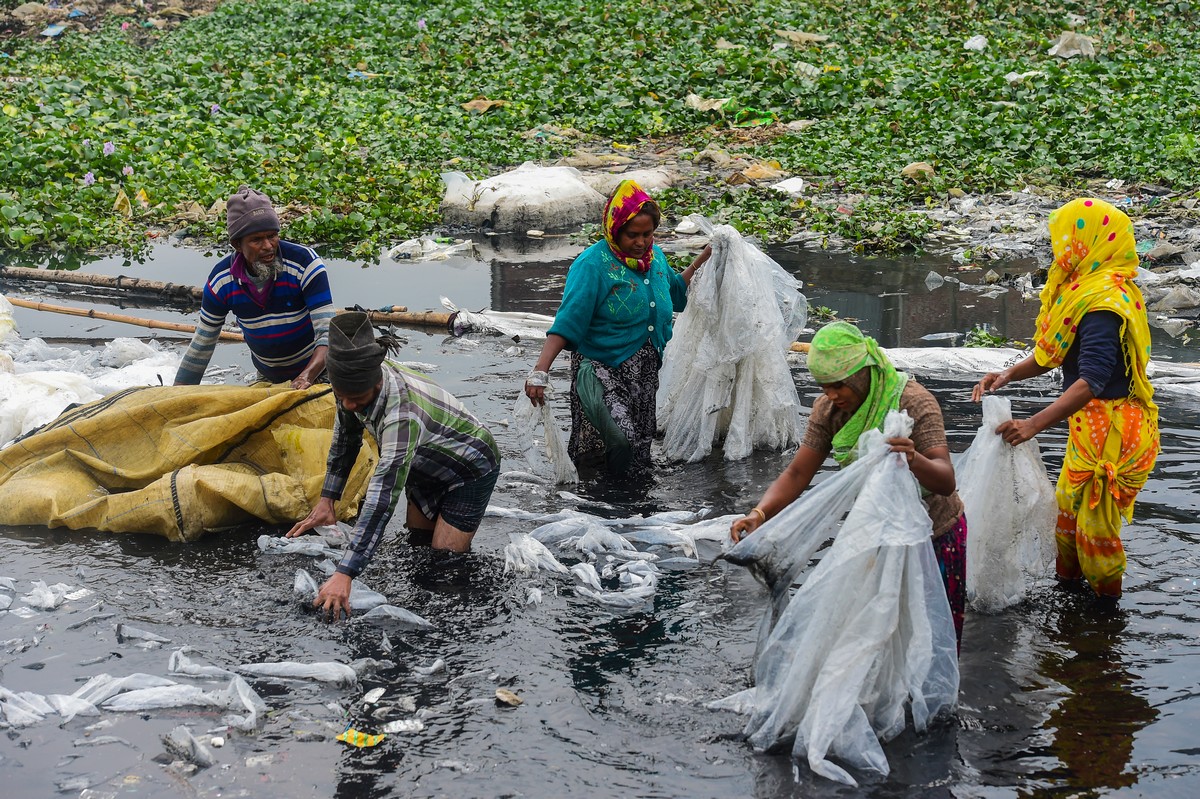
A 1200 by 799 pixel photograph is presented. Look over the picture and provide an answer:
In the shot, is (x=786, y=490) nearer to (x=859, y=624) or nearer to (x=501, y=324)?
(x=859, y=624)

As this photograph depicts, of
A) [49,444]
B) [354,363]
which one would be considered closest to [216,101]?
[49,444]

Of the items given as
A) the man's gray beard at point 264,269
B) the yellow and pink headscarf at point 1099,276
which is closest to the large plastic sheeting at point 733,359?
the yellow and pink headscarf at point 1099,276

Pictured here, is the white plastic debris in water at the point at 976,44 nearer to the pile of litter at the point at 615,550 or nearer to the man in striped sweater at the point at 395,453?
the pile of litter at the point at 615,550

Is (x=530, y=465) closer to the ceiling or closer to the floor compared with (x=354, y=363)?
closer to the floor

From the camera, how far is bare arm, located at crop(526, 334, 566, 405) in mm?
5223

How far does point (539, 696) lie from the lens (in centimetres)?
367

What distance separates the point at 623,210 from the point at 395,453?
1808 mm

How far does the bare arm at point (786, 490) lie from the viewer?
343cm

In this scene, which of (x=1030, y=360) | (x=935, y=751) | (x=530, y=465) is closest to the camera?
(x=935, y=751)

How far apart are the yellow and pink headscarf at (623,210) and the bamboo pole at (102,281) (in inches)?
177

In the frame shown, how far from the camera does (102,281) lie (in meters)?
9.21

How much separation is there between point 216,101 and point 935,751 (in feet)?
43.0

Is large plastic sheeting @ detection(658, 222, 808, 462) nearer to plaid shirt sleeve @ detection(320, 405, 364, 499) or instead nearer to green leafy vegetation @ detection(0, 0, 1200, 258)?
plaid shirt sleeve @ detection(320, 405, 364, 499)

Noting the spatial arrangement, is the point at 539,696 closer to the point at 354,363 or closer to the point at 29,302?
the point at 354,363
